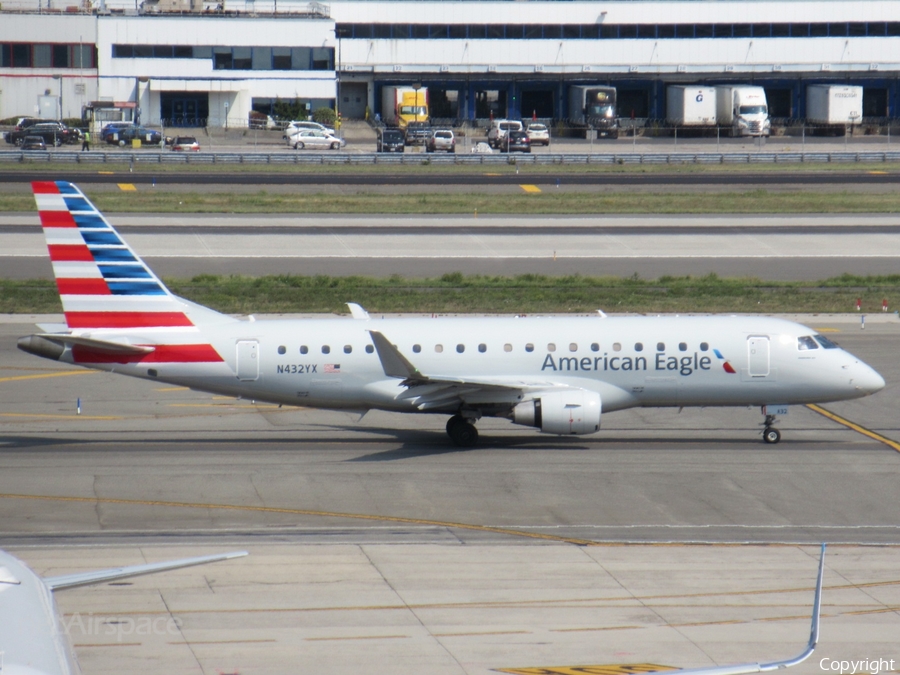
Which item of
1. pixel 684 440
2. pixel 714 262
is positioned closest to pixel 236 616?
pixel 684 440

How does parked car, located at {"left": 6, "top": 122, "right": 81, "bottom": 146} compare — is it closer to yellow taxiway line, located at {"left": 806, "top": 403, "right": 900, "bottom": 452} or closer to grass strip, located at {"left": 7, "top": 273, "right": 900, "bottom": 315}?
grass strip, located at {"left": 7, "top": 273, "right": 900, "bottom": 315}

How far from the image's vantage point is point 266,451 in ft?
98.2

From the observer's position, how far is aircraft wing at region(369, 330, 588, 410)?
28.4 meters

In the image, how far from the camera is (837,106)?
12188 centimetres

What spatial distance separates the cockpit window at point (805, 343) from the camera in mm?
30275

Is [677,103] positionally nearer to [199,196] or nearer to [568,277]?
[199,196]

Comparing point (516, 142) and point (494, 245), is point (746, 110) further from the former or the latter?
point (494, 245)

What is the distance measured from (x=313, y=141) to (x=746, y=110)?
44.2 m

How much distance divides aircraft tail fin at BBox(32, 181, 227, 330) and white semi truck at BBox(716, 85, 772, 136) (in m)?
98.3

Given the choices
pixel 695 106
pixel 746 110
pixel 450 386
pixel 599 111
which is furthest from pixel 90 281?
pixel 746 110

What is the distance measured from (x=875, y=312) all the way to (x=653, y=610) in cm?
3437

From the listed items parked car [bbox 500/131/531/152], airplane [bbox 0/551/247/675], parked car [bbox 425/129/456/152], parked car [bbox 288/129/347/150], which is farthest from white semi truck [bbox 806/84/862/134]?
airplane [bbox 0/551/247/675]

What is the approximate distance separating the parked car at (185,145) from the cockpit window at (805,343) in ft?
260

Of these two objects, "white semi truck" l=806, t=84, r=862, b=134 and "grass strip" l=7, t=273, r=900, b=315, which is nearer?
"grass strip" l=7, t=273, r=900, b=315
